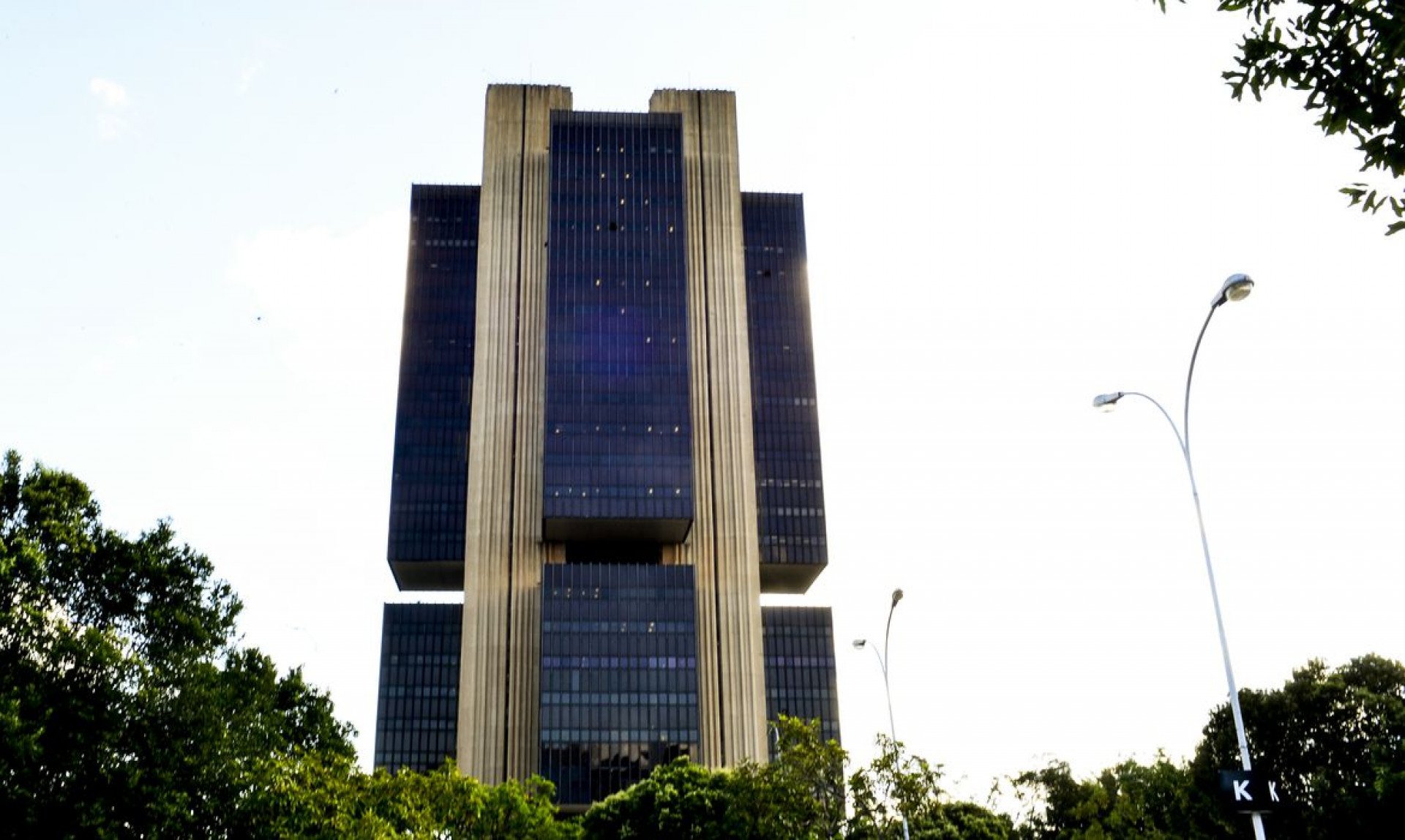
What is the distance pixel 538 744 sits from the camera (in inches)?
4427

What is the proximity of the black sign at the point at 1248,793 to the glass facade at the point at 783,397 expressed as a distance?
119 metres

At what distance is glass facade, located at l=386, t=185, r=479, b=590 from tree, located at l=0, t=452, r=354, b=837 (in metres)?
96.9

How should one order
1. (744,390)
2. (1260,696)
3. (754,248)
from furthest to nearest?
(754,248) < (744,390) < (1260,696)

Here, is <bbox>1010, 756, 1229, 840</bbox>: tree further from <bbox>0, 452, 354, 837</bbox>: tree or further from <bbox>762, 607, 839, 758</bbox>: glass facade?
<bbox>762, 607, 839, 758</bbox>: glass facade

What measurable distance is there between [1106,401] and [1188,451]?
6.79 feet

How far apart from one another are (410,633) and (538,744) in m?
35.5

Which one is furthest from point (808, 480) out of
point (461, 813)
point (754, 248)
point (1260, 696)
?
point (461, 813)

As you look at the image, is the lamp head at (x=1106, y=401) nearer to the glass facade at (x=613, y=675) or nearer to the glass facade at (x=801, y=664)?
the glass facade at (x=613, y=675)

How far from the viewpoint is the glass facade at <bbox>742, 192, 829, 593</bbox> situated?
469 feet

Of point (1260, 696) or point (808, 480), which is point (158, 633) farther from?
point (808, 480)

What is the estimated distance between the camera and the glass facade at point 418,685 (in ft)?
449

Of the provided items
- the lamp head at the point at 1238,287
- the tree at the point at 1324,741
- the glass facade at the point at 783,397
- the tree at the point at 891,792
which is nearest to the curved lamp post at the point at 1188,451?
the lamp head at the point at 1238,287

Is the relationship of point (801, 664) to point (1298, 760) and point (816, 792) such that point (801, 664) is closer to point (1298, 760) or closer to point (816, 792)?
point (1298, 760)

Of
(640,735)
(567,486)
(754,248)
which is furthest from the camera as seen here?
(754,248)
